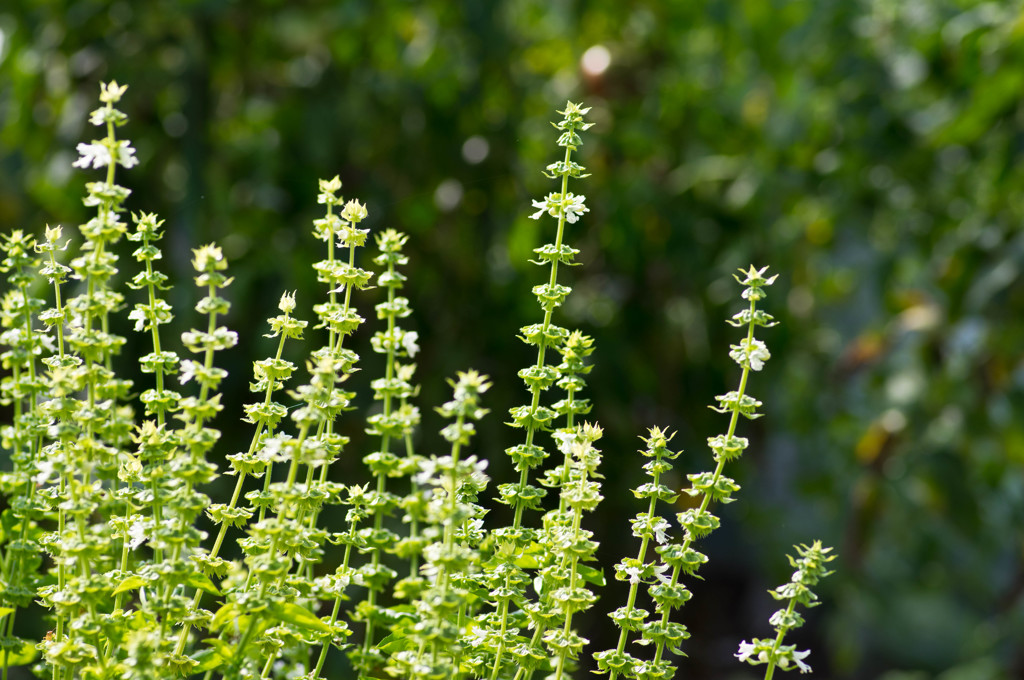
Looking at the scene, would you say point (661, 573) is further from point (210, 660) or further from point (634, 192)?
point (634, 192)

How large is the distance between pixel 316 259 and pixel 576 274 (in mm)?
397

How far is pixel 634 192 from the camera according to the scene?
136 centimetres

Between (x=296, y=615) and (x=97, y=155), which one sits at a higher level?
(x=97, y=155)

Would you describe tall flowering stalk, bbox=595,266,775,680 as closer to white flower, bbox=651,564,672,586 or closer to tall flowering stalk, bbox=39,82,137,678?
white flower, bbox=651,564,672,586

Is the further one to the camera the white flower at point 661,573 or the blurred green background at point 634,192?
the blurred green background at point 634,192

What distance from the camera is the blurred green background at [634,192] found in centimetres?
127

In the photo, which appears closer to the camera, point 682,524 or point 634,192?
point 682,524

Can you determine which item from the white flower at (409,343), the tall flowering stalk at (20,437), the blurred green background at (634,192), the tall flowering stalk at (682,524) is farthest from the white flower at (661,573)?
the blurred green background at (634,192)

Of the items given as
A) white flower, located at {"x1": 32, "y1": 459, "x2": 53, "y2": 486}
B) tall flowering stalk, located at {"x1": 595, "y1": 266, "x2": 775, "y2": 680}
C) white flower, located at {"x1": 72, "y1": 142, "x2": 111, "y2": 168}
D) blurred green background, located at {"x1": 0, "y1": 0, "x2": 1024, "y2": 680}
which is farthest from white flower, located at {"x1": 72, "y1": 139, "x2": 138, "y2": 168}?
blurred green background, located at {"x1": 0, "y1": 0, "x2": 1024, "y2": 680}

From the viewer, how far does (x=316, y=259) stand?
4.47 feet

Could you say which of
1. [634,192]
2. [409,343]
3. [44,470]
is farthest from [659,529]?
[634,192]

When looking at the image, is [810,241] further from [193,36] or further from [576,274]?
[193,36]

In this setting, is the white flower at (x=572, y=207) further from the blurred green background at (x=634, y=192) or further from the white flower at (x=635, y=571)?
the blurred green background at (x=634, y=192)

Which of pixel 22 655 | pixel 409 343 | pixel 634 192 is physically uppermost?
pixel 634 192
